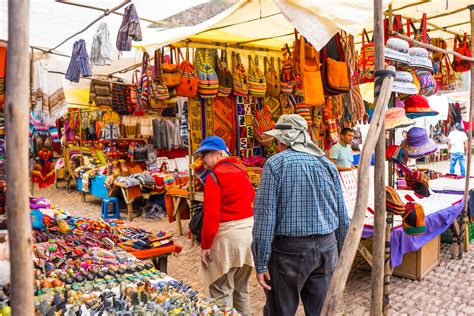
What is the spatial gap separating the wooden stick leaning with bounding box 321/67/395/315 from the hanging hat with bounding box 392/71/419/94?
0.71 m

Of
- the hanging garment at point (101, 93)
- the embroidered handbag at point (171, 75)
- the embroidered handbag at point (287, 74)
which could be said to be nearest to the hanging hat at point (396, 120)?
the embroidered handbag at point (287, 74)

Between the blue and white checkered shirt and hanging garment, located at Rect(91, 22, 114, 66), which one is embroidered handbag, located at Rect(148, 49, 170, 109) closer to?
hanging garment, located at Rect(91, 22, 114, 66)

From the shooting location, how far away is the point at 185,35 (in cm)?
468

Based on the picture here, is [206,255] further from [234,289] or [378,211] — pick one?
[378,211]

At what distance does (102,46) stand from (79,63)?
56 centimetres

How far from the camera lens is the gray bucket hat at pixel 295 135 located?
280 cm

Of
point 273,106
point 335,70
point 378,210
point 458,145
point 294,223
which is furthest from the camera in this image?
point 458,145

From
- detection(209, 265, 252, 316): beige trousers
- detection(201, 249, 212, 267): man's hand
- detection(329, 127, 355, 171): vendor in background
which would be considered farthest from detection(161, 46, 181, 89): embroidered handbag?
detection(209, 265, 252, 316): beige trousers

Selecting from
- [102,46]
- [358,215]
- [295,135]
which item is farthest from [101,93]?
[358,215]

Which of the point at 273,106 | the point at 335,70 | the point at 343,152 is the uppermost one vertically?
the point at 335,70

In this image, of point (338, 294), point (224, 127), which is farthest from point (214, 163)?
point (224, 127)

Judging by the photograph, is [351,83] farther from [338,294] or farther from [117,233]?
[338,294]

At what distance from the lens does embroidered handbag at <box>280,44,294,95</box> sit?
5712 mm

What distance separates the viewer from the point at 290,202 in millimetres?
2693
